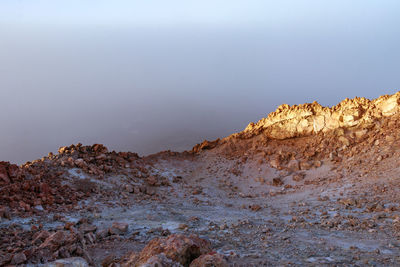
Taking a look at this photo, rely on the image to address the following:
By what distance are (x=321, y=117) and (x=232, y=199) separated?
8359 millimetres

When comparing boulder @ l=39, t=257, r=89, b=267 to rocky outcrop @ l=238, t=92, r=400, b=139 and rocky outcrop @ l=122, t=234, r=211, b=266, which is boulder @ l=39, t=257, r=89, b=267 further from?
rocky outcrop @ l=238, t=92, r=400, b=139

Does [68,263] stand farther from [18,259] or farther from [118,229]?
[118,229]

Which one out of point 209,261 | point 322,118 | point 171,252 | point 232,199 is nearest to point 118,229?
point 171,252

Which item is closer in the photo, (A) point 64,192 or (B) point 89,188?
(A) point 64,192

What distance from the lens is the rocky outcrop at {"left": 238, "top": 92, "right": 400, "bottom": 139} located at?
15.7m

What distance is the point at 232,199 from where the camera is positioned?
1367 cm

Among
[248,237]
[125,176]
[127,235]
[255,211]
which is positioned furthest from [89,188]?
[248,237]

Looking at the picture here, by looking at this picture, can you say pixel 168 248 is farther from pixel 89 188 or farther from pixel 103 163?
pixel 103 163

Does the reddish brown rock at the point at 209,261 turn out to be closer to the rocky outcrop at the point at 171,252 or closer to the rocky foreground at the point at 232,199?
the rocky foreground at the point at 232,199

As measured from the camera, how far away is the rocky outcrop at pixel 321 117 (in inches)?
616

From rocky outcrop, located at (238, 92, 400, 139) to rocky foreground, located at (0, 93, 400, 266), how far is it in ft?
0.25

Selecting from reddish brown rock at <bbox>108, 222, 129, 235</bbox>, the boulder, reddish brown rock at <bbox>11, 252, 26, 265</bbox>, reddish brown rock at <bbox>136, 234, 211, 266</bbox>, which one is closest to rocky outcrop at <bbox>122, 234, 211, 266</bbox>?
reddish brown rock at <bbox>136, 234, 211, 266</bbox>

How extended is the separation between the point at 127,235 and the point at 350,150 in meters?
12.6

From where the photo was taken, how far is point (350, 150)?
14.9 metres
